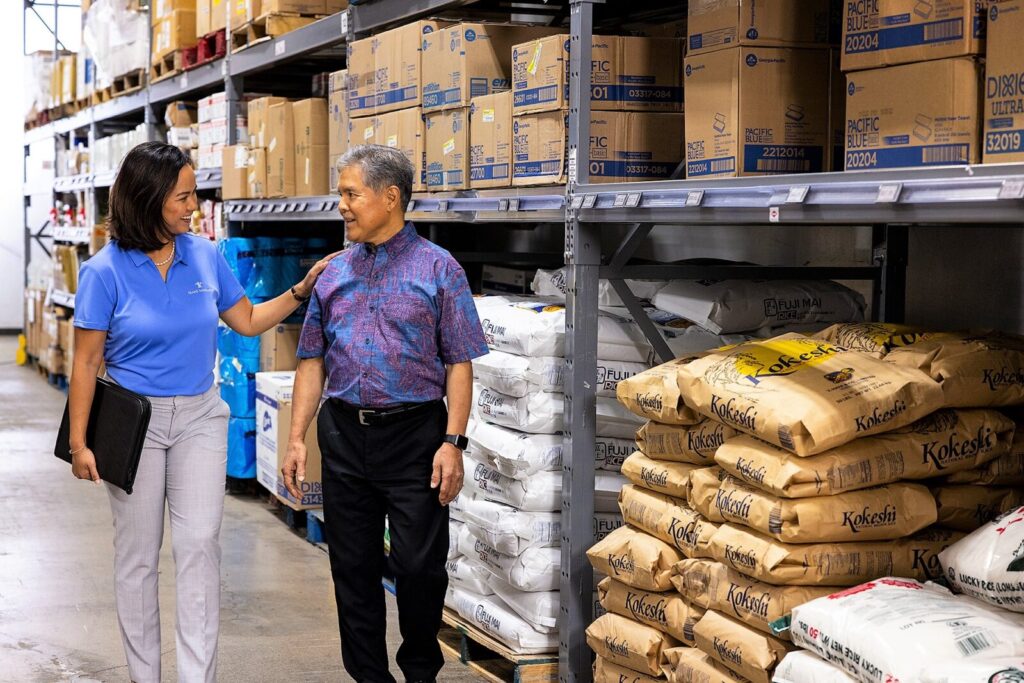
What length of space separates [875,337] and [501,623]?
6.15 feet

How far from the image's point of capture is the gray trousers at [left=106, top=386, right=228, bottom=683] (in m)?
4.05

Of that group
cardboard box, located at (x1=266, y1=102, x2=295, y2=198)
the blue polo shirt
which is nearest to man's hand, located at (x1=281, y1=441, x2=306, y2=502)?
the blue polo shirt

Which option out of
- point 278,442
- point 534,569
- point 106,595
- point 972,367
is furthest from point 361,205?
point 278,442

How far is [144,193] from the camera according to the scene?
13.2 feet

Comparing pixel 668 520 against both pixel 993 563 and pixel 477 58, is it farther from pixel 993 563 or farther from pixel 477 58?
pixel 477 58

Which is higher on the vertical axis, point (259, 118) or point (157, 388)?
point (259, 118)

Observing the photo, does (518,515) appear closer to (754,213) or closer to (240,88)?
(754,213)

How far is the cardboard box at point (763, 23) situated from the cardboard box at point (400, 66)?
1.84 metres

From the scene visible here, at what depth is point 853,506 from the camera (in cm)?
324

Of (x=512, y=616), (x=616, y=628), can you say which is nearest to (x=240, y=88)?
(x=512, y=616)

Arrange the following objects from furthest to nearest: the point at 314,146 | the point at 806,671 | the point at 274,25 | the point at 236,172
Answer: the point at 236,172 < the point at 274,25 < the point at 314,146 < the point at 806,671

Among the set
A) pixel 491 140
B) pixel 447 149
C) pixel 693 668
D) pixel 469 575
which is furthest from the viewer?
pixel 447 149

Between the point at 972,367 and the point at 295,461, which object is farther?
the point at 295,461

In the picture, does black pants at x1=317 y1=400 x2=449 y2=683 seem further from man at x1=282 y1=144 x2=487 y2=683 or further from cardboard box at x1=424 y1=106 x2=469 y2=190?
cardboard box at x1=424 y1=106 x2=469 y2=190
